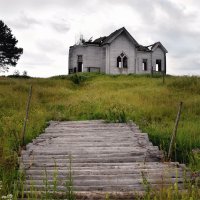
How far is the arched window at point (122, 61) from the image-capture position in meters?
42.1

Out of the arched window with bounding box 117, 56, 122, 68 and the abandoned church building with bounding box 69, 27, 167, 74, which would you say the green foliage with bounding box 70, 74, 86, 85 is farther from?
the arched window with bounding box 117, 56, 122, 68

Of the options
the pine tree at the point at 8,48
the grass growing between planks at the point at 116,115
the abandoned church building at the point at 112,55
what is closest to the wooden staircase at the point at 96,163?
the grass growing between planks at the point at 116,115

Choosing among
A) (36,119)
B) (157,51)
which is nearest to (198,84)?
(36,119)

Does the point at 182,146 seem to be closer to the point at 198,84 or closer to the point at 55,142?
the point at 55,142

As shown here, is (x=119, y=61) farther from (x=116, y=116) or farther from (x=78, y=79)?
(x=116, y=116)

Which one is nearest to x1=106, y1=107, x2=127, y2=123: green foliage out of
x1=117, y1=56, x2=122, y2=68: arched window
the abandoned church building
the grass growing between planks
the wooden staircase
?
the grass growing between planks

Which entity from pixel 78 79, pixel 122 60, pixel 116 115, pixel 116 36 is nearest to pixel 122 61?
pixel 122 60

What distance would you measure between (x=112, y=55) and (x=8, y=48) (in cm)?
1768

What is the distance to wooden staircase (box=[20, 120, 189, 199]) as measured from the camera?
5.57m

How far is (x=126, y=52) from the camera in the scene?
42500mm

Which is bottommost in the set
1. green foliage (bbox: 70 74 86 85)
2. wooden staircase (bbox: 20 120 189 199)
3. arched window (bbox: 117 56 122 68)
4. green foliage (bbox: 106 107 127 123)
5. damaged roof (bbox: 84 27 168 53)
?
wooden staircase (bbox: 20 120 189 199)

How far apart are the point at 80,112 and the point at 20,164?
29.6ft

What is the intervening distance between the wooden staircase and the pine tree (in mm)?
42769

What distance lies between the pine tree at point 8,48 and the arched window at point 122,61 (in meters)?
17.2
